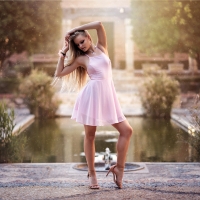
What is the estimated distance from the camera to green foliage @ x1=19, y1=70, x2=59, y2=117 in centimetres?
1384

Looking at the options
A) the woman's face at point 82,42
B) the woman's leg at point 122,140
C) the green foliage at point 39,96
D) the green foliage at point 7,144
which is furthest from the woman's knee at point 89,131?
the green foliage at point 39,96

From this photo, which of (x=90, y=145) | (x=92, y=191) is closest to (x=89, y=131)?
(x=90, y=145)

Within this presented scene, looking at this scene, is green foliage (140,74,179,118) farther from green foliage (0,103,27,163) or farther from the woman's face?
the woman's face

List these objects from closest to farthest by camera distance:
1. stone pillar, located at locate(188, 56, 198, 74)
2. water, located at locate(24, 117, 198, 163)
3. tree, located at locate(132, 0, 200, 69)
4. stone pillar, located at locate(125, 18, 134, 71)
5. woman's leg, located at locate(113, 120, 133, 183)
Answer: woman's leg, located at locate(113, 120, 133, 183) < water, located at locate(24, 117, 198, 163) < tree, located at locate(132, 0, 200, 69) < stone pillar, located at locate(188, 56, 198, 74) < stone pillar, located at locate(125, 18, 134, 71)

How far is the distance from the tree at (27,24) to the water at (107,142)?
19.2 feet

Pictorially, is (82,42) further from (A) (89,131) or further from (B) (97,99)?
(A) (89,131)

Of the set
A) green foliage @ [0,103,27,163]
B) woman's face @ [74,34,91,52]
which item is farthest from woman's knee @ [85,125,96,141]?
green foliage @ [0,103,27,163]

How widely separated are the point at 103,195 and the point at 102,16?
72.8ft

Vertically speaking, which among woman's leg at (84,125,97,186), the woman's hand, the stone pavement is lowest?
the stone pavement

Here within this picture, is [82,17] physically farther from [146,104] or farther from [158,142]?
[158,142]

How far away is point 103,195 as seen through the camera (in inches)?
168

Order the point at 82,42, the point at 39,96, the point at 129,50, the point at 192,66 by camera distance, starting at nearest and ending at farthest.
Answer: the point at 82,42, the point at 39,96, the point at 192,66, the point at 129,50

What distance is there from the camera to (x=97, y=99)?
4.48 metres

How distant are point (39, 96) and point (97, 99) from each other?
949 cm
